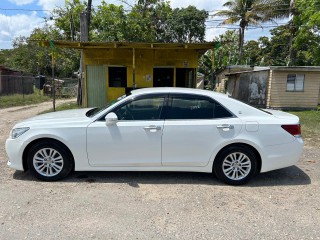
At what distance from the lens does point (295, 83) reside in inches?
Answer: 696

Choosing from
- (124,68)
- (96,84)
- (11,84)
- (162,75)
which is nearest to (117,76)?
(124,68)

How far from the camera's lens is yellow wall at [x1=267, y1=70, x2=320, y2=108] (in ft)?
57.6

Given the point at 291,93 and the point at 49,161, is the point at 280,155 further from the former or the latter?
the point at 291,93

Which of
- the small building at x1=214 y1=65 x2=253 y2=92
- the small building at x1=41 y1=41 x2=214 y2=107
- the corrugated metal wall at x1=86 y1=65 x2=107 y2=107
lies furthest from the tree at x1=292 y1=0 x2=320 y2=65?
the corrugated metal wall at x1=86 y1=65 x2=107 y2=107

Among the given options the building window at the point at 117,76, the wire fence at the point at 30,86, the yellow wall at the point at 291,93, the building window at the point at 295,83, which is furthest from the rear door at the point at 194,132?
the wire fence at the point at 30,86

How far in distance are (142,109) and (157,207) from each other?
1574 millimetres

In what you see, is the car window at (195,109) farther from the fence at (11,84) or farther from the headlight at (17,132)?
the fence at (11,84)

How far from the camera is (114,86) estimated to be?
1396 cm

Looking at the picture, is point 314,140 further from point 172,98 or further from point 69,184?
point 69,184

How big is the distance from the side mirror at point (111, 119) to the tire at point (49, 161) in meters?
0.82

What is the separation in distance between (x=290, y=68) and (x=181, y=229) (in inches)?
635

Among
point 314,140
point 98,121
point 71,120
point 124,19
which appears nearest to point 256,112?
point 98,121

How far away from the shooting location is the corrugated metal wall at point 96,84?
45.2ft

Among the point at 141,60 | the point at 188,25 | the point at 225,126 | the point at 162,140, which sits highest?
the point at 188,25
